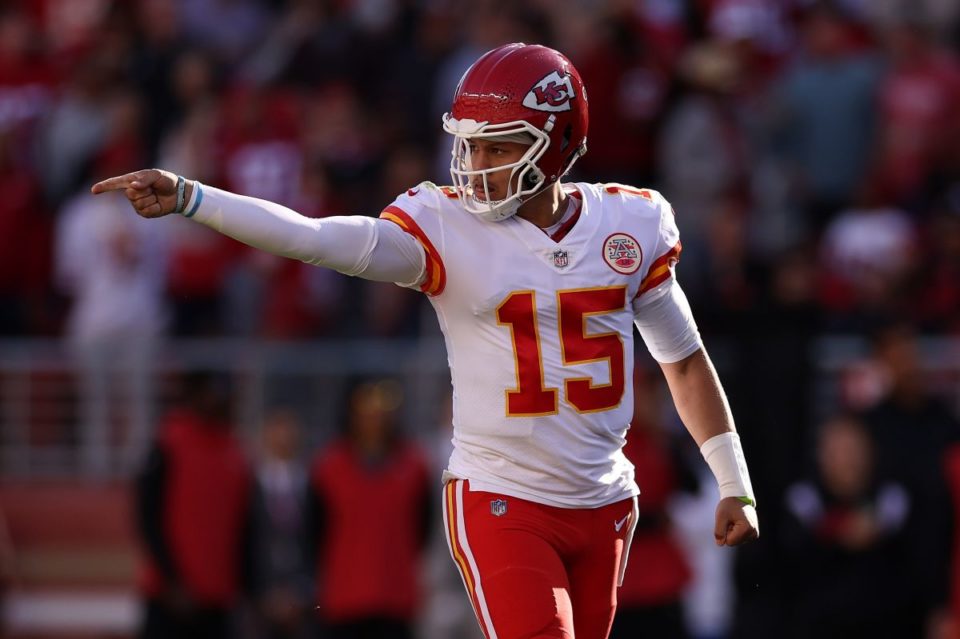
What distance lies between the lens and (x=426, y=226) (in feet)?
16.6

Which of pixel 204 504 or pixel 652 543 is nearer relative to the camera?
pixel 652 543

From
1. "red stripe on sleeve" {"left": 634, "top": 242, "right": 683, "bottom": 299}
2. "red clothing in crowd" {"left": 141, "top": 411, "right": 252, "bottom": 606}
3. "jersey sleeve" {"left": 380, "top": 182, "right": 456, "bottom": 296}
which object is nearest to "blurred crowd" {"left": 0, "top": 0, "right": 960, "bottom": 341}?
Answer: "red clothing in crowd" {"left": 141, "top": 411, "right": 252, "bottom": 606}

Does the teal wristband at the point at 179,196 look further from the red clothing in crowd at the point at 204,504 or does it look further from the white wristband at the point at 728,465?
the red clothing in crowd at the point at 204,504

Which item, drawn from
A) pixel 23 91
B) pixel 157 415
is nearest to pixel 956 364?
pixel 157 415

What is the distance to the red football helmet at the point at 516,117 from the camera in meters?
4.99

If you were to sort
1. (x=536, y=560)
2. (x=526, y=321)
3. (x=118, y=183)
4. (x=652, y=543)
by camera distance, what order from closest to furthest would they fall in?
(x=118, y=183) → (x=536, y=560) → (x=526, y=321) → (x=652, y=543)

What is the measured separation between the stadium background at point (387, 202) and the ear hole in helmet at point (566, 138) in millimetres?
4876

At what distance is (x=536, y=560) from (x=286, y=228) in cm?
110

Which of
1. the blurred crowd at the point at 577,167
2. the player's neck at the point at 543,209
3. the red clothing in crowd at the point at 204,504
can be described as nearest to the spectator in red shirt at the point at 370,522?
the red clothing in crowd at the point at 204,504

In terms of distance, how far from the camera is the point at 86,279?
1130 cm

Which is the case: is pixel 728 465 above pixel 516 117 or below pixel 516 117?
below

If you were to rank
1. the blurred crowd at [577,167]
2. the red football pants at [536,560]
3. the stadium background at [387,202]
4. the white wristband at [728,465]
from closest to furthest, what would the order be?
the red football pants at [536,560] → the white wristband at [728,465] → the stadium background at [387,202] → the blurred crowd at [577,167]

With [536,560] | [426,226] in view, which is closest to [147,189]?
[426,226]

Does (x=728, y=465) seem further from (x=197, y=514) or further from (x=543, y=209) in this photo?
(x=197, y=514)
